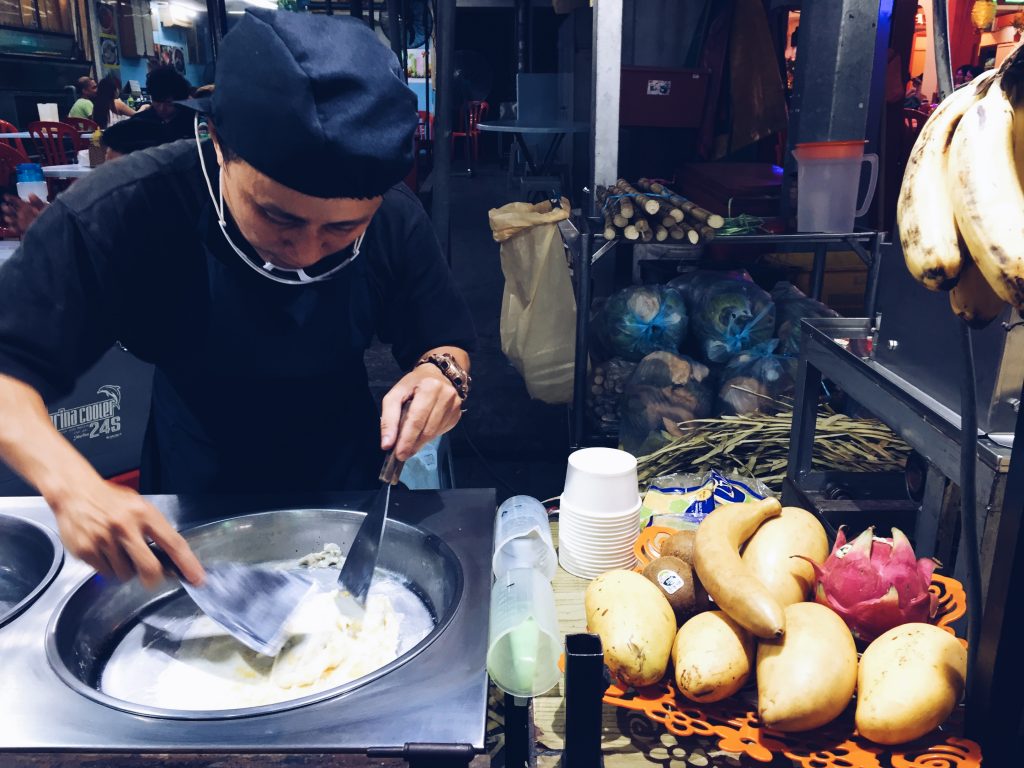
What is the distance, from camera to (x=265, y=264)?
1.49 meters

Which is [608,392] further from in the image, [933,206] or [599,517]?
[933,206]

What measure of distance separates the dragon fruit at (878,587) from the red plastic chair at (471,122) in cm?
1501

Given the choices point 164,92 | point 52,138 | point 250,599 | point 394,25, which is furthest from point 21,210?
point 52,138

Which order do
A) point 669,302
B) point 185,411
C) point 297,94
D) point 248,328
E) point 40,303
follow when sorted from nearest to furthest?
point 297,94 → point 40,303 → point 248,328 → point 185,411 → point 669,302

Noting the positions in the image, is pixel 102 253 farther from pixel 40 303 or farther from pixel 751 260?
pixel 751 260

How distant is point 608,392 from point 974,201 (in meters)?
3.31

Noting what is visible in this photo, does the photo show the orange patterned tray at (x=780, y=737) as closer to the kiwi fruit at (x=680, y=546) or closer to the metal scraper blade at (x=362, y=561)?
the kiwi fruit at (x=680, y=546)

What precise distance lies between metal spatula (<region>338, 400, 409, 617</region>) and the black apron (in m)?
0.43

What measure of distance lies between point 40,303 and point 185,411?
43 centimetres

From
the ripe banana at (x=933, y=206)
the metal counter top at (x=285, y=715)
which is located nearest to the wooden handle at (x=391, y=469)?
the metal counter top at (x=285, y=715)

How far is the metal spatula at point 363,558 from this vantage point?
117 cm

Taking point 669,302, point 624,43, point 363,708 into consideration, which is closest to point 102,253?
point 363,708

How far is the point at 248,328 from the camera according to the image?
154cm

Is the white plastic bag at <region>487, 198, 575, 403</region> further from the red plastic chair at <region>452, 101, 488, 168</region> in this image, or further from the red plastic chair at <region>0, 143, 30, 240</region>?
the red plastic chair at <region>452, 101, 488, 168</region>
